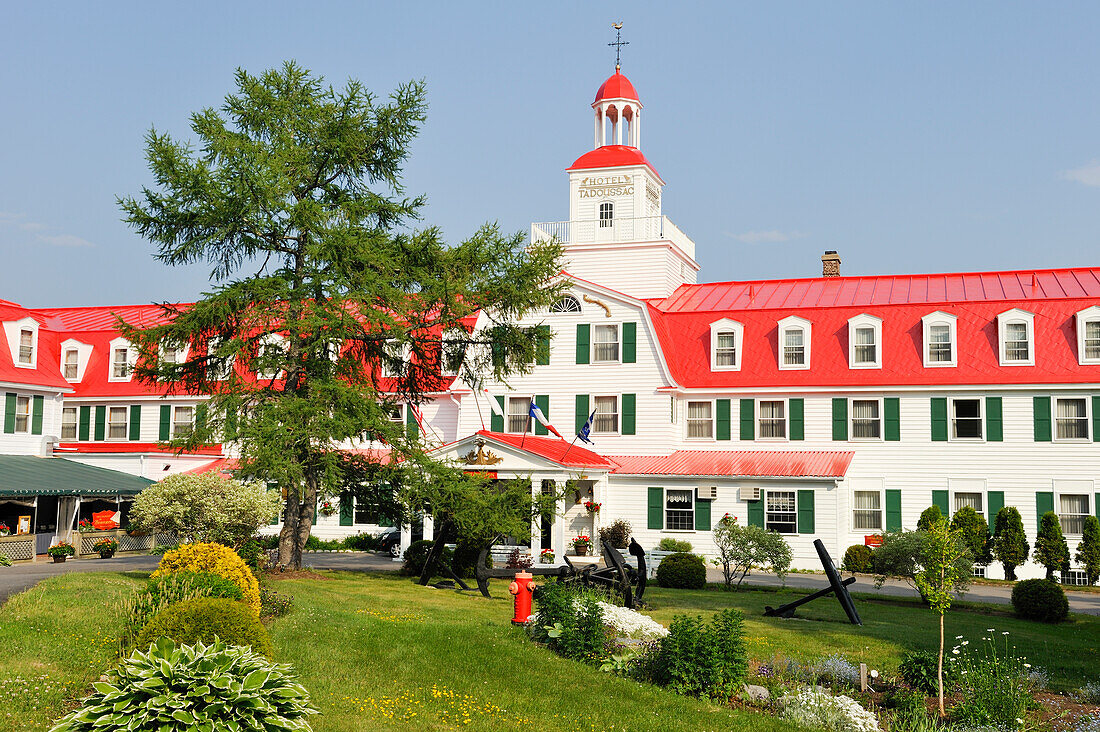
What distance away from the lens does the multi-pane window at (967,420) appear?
109 feet

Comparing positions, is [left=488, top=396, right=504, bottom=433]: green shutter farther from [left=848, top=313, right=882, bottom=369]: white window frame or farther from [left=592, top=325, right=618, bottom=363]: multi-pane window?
[left=848, top=313, right=882, bottom=369]: white window frame

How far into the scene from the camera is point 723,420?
36.0 meters

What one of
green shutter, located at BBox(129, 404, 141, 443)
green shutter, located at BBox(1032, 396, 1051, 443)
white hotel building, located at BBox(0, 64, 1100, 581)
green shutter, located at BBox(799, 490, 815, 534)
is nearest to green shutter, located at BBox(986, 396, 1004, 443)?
white hotel building, located at BBox(0, 64, 1100, 581)

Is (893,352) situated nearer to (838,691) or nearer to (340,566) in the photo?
(340,566)

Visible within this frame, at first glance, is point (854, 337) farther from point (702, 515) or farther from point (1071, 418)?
point (702, 515)

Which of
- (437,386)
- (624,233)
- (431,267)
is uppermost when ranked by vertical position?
(624,233)

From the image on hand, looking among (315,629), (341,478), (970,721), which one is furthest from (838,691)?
(341,478)

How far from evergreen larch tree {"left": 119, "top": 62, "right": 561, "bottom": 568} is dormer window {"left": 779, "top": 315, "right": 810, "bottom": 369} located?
13.3 metres

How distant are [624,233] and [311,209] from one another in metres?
20.1

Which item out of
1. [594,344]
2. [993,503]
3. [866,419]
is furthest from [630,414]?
[993,503]

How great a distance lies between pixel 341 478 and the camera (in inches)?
957

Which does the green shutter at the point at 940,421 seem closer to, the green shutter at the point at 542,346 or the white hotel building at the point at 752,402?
the white hotel building at the point at 752,402

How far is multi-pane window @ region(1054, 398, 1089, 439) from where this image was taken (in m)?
32.2

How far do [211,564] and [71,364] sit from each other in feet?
94.7
